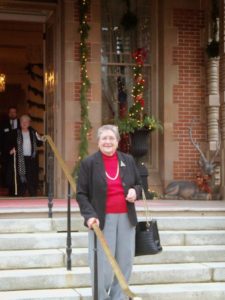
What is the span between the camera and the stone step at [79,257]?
7.18 metres

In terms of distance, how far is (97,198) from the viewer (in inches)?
229

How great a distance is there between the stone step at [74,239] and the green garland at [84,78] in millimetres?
3491

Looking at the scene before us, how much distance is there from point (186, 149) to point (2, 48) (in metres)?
8.80

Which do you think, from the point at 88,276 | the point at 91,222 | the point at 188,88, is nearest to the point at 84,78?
the point at 188,88

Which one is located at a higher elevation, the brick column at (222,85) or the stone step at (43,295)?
the brick column at (222,85)

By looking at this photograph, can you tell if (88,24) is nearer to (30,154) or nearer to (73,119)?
(73,119)

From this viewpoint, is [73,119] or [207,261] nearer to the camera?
[207,261]

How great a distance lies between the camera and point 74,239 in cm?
778

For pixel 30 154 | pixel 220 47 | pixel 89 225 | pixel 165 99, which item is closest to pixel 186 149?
pixel 165 99

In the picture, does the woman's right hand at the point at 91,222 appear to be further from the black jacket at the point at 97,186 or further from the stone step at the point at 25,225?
the stone step at the point at 25,225

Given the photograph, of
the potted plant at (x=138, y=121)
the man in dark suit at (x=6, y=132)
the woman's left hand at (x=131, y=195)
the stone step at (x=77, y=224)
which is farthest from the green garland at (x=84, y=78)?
the woman's left hand at (x=131, y=195)

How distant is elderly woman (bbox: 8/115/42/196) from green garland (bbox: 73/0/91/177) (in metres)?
0.76

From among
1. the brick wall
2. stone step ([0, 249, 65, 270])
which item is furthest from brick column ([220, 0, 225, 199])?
stone step ([0, 249, 65, 270])

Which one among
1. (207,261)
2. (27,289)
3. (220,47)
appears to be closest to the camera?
(27,289)
